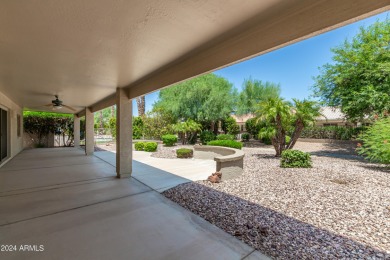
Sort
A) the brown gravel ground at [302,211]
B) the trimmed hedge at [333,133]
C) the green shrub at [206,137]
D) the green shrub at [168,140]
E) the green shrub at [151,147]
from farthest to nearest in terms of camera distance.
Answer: the trimmed hedge at [333,133] → the green shrub at [206,137] → the green shrub at [168,140] → the green shrub at [151,147] → the brown gravel ground at [302,211]

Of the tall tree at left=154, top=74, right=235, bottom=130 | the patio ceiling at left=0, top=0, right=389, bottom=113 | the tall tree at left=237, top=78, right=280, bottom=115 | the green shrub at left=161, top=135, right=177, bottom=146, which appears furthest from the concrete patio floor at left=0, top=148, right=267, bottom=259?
the tall tree at left=237, top=78, right=280, bottom=115

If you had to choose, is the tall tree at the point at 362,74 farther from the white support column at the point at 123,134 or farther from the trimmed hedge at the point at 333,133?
the white support column at the point at 123,134

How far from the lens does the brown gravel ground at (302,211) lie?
2.41m

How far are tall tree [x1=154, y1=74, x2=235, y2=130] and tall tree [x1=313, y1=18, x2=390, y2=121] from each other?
22.7ft

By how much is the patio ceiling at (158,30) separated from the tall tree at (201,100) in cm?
1139

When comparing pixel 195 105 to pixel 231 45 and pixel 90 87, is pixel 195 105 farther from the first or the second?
pixel 231 45

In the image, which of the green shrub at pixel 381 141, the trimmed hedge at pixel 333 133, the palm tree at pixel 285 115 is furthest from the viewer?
the trimmed hedge at pixel 333 133

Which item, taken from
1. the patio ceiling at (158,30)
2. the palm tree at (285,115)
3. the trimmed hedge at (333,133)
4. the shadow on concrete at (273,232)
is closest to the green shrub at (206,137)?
the palm tree at (285,115)

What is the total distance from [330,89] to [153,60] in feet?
38.9

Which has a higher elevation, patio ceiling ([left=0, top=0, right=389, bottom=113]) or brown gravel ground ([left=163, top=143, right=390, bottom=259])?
patio ceiling ([left=0, top=0, right=389, bottom=113])

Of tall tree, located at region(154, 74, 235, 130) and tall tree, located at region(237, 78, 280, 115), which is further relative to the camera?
tall tree, located at region(237, 78, 280, 115)

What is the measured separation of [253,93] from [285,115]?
10.9 metres

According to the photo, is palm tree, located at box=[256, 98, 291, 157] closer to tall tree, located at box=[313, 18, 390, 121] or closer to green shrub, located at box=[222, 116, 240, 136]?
tall tree, located at box=[313, 18, 390, 121]

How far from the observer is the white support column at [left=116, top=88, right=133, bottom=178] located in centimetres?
579
